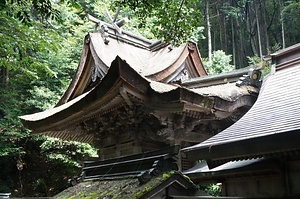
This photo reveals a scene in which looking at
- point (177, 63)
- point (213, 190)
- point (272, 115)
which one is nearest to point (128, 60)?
point (177, 63)

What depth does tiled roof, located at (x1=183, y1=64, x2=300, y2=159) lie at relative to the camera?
10.2 ft

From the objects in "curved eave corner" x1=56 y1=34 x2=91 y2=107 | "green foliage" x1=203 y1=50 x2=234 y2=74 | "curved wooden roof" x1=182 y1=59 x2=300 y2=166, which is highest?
"green foliage" x1=203 y1=50 x2=234 y2=74

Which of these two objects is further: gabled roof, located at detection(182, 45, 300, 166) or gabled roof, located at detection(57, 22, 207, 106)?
gabled roof, located at detection(57, 22, 207, 106)

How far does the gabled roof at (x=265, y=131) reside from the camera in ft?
9.18

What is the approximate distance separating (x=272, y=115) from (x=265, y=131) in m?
0.57

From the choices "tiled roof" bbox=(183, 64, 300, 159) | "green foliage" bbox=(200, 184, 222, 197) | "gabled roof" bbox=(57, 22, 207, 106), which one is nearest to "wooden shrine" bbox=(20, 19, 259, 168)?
"gabled roof" bbox=(57, 22, 207, 106)

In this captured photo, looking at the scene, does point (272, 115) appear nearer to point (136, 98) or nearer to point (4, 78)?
point (136, 98)

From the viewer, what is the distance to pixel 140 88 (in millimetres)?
4508

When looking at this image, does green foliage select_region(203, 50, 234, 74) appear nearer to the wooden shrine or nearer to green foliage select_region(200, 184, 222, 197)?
the wooden shrine

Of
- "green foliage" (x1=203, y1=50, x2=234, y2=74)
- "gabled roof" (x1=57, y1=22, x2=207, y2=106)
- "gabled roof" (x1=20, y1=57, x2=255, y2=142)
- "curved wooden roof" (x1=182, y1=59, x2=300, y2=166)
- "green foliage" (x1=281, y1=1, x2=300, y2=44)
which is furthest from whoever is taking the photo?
"green foliage" (x1=281, y1=1, x2=300, y2=44)

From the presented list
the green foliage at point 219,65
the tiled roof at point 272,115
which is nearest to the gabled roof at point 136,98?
the tiled roof at point 272,115

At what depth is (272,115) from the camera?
355 centimetres

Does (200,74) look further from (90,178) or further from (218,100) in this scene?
(90,178)

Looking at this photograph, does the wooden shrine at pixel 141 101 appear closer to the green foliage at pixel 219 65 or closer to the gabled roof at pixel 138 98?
the gabled roof at pixel 138 98
